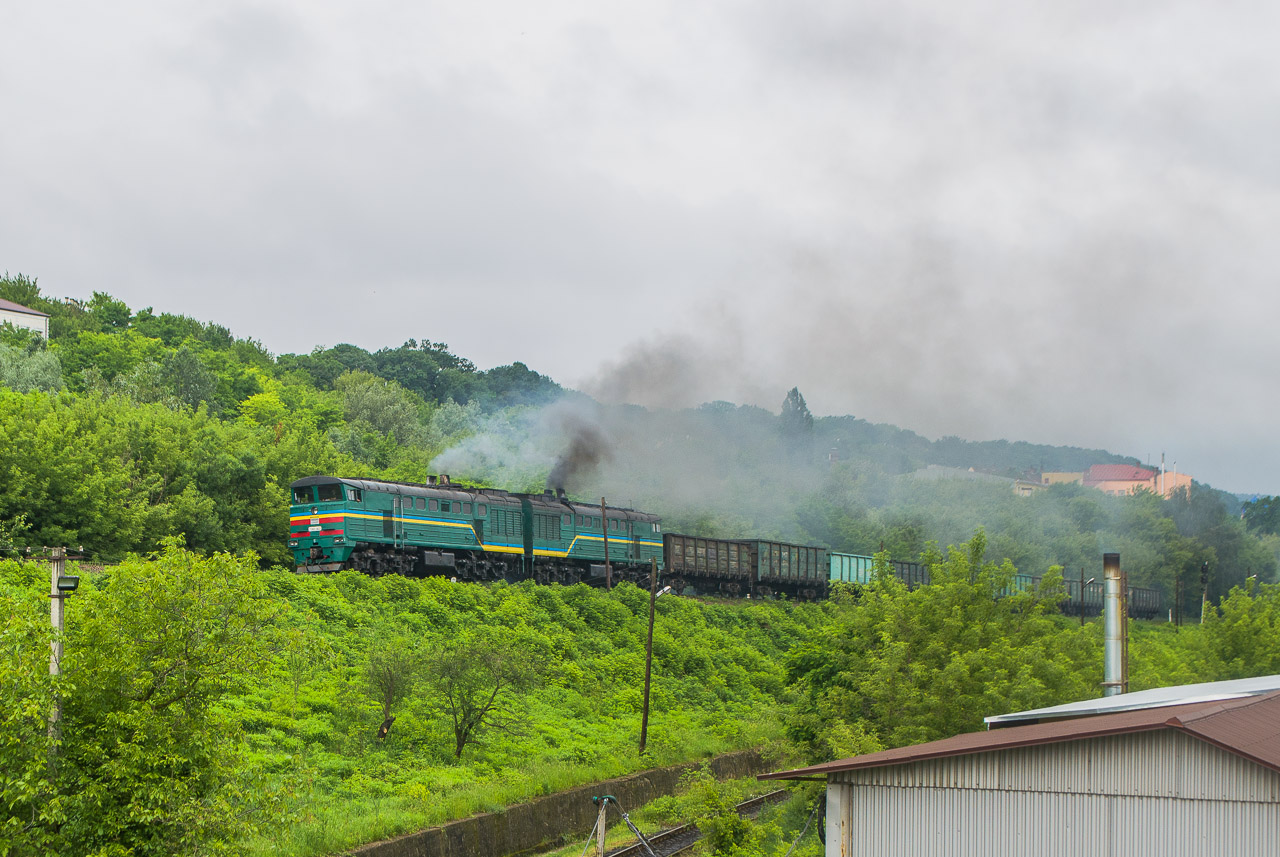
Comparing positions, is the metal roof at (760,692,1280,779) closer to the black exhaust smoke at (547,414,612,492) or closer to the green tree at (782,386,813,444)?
the black exhaust smoke at (547,414,612,492)

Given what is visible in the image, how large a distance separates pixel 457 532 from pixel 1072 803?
34.2 m

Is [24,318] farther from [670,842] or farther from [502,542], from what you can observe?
[670,842]

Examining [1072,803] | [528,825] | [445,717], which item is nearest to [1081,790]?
[1072,803]

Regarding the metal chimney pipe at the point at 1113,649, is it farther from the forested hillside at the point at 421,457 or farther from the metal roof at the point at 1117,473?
the metal roof at the point at 1117,473

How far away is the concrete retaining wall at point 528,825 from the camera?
25312mm

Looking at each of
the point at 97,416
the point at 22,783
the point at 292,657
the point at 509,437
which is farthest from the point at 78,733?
the point at 509,437

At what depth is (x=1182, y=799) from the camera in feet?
44.0

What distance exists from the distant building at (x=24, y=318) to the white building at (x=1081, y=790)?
Result: 307ft

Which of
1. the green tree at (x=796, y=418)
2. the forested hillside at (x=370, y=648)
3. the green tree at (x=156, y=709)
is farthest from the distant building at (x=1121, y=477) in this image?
the green tree at (x=156, y=709)

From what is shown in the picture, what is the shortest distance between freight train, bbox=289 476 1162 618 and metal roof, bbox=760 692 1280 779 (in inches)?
1108

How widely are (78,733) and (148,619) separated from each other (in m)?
1.70

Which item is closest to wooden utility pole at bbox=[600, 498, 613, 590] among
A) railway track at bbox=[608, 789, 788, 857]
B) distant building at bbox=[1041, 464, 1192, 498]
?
railway track at bbox=[608, 789, 788, 857]

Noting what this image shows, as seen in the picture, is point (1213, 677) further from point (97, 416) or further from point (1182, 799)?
point (97, 416)

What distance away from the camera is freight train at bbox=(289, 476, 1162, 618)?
137 ft
